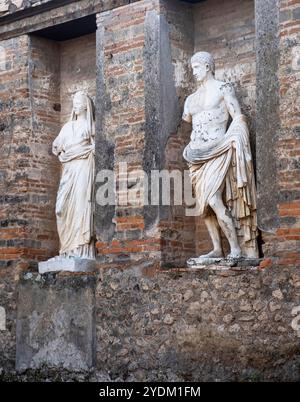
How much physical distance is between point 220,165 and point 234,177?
0.18 meters

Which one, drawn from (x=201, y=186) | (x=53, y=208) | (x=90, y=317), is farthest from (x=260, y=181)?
(x=53, y=208)

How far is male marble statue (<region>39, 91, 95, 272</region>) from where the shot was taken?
10.8 meters

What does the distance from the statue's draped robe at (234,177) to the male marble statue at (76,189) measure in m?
1.75

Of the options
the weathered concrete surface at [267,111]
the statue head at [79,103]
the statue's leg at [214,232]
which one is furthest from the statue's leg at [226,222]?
the statue head at [79,103]

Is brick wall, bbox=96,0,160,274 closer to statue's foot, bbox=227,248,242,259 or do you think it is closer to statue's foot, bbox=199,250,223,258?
statue's foot, bbox=199,250,223,258

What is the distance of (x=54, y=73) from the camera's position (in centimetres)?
1177

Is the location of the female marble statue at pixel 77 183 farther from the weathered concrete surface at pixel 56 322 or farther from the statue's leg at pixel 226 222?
the statue's leg at pixel 226 222

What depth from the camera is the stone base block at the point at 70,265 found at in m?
10.7

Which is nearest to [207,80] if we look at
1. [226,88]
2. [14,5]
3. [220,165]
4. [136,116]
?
[226,88]

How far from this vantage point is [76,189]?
10961mm

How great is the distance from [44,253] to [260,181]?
3.48 m

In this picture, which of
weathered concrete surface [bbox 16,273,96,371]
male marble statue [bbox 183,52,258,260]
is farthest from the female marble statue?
male marble statue [bbox 183,52,258,260]

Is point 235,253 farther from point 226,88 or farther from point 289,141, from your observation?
point 226,88

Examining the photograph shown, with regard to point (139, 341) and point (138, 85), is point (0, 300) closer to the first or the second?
point (139, 341)
